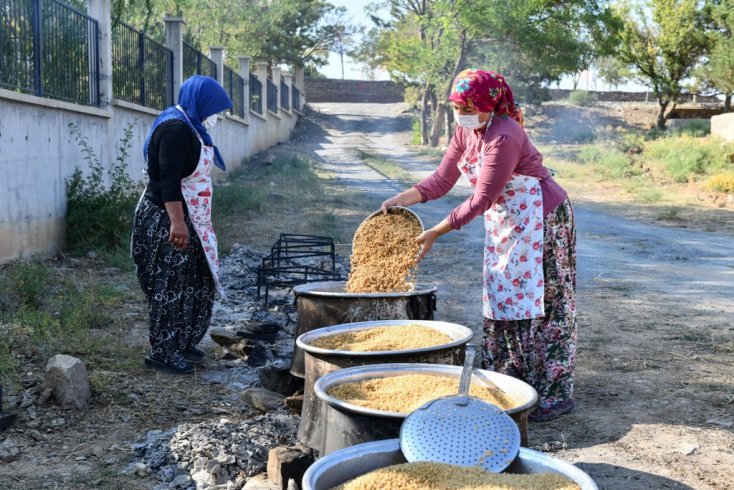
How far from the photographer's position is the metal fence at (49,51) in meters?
7.50

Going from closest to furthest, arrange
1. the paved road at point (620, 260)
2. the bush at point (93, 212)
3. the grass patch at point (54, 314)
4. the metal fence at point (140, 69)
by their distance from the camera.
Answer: the grass patch at point (54, 314)
the paved road at point (620, 260)
the bush at point (93, 212)
the metal fence at point (140, 69)

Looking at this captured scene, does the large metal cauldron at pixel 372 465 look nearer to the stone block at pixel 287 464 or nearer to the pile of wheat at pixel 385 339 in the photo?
the stone block at pixel 287 464

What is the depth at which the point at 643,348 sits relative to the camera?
5.33m

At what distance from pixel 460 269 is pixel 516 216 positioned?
15.6 ft

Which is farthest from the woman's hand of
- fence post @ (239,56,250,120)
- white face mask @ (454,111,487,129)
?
fence post @ (239,56,250,120)

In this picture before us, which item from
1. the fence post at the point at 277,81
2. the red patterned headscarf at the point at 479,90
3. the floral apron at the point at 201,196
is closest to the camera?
the red patterned headscarf at the point at 479,90

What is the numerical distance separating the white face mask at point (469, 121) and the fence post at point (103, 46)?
23.2 feet

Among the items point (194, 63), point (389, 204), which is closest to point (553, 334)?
point (389, 204)

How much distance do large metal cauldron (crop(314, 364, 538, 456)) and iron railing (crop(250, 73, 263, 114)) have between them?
68.4 feet

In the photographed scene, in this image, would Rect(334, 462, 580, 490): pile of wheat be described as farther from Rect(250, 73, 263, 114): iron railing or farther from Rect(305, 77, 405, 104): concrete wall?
Rect(305, 77, 405, 104): concrete wall

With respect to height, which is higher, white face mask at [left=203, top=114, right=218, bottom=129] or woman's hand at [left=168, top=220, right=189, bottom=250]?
white face mask at [left=203, top=114, right=218, bottom=129]

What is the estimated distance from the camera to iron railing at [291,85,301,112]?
3500cm

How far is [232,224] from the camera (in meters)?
11.2

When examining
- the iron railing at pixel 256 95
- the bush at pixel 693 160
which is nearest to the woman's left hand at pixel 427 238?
the bush at pixel 693 160
